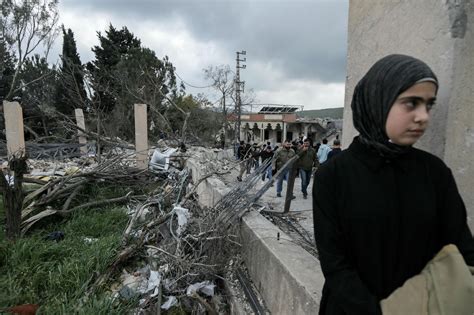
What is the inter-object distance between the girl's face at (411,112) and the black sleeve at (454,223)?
239mm

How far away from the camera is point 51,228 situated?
16.3 feet

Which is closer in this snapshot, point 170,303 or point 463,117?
point 463,117

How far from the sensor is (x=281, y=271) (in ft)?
6.21

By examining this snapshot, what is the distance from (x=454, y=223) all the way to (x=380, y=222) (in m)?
0.26

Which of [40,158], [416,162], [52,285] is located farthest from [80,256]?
[40,158]

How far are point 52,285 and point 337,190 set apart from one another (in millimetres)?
3670

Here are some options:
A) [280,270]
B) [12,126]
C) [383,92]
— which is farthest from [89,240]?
[12,126]

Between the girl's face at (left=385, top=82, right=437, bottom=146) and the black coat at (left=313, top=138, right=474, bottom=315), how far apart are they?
103 mm

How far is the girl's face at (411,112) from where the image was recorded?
861mm

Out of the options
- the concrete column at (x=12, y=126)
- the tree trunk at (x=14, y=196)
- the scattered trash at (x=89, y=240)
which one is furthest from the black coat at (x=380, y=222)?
the concrete column at (x=12, y=126)

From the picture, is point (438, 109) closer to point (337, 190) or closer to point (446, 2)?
point (446, 2)

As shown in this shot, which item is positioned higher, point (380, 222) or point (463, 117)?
point (463, 117)

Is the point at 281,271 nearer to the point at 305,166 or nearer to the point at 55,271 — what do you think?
the point at 55,271

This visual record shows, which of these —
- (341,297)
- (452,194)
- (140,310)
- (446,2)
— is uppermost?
(446,2)
